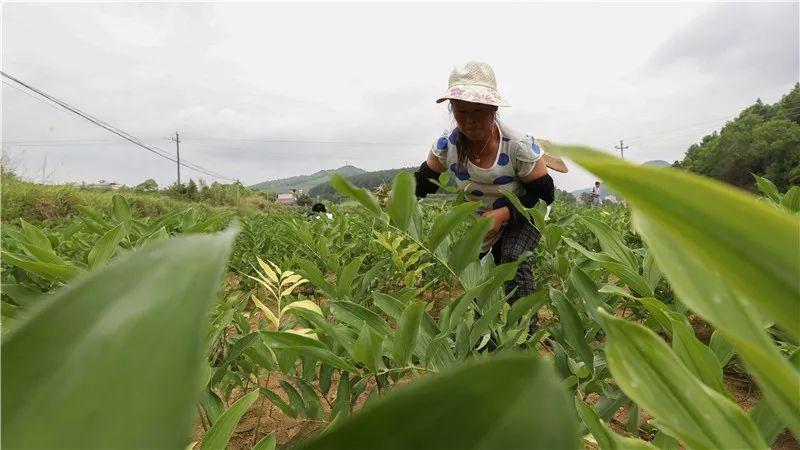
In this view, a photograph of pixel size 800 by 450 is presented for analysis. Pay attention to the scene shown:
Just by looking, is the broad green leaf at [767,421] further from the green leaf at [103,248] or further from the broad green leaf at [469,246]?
the green leaf at [103,248]

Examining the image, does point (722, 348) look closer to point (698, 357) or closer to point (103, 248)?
point (698, 357)

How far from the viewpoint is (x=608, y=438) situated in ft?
1.45

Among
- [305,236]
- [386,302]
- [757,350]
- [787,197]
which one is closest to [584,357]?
[386,302]

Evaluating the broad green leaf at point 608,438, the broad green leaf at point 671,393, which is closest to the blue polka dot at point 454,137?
the broad green leaf at point 608,438

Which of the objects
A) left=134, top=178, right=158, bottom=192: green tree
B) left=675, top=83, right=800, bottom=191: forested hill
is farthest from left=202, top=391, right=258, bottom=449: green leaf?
left=675, top=83, right=800, bottom=191: forested hill

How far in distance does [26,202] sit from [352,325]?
7723mm

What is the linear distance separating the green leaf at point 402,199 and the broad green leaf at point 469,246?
119 millimetres

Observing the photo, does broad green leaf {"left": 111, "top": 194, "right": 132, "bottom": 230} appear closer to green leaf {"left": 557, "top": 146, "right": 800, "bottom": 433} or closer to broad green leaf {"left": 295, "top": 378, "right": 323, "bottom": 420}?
broad green leaf {"left": 295, "top": 378, "right": 323, "bottom": 420}

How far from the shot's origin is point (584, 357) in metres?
0.77

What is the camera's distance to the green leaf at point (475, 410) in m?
0.16

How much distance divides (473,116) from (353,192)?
1.07 m

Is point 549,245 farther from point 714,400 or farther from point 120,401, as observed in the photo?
point 120,401

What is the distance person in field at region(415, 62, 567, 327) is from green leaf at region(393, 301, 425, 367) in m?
1.04

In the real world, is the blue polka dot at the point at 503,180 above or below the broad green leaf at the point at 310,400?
above
